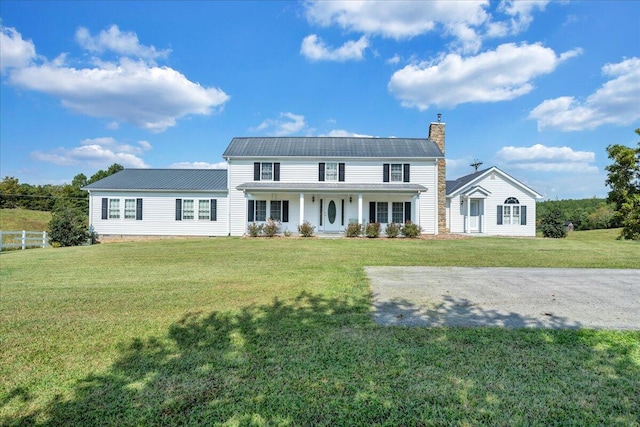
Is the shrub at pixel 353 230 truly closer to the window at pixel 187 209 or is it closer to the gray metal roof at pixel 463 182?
the gray metal roof at pixel 463 182

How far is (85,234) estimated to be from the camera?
19469 millimetres

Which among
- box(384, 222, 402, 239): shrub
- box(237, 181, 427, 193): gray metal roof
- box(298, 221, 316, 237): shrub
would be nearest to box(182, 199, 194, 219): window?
box(237, 181, 427, 193): gray metal roof

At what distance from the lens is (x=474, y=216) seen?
2469 centimetres

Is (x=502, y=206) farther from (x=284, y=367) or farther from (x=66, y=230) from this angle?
(x=66, y=230)

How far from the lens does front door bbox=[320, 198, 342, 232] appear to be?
72.7 feet

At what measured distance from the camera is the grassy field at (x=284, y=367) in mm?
2471

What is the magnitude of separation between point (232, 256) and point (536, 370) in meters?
9.69

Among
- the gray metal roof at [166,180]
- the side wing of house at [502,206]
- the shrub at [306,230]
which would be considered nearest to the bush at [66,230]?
the gray metal roof at [166,180]

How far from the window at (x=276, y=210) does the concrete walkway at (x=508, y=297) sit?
14.0 meters

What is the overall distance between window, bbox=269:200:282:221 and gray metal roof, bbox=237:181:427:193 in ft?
3.89

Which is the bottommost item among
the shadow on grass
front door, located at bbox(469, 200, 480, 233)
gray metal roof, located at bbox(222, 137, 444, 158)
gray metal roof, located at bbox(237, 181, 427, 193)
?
the shadow on grass

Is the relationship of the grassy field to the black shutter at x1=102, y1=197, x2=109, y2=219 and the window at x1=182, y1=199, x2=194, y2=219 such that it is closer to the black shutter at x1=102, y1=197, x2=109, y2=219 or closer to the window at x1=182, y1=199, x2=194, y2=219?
the window at x1=182, y1=199, x2=194, y2=219

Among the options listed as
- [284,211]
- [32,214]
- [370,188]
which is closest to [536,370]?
[370,188]

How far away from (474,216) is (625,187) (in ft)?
33.4
